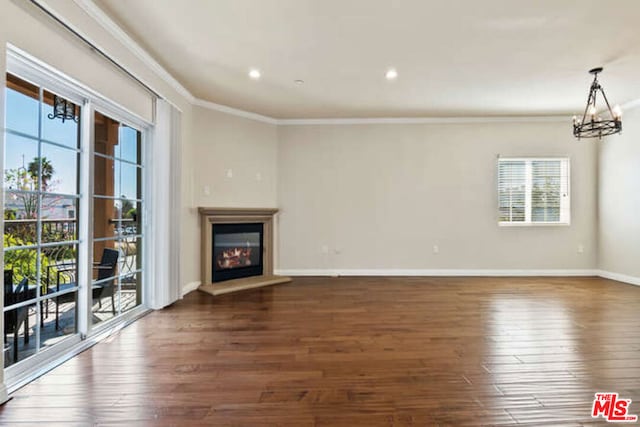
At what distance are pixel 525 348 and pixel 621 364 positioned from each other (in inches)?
23.6

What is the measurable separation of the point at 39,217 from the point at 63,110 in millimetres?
879

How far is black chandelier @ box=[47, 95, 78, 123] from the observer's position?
8.58 feet

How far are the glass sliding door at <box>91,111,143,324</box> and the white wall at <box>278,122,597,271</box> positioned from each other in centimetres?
254

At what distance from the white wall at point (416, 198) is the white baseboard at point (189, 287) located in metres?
1.52

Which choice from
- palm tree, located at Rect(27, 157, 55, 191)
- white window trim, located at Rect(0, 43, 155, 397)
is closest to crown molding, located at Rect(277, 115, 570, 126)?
white window trim, located at Rect(0, 43, 155, 397)

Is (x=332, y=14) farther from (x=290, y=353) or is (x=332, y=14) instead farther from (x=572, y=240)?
(x=572, y=240)

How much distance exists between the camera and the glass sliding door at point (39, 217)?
7.36 ft

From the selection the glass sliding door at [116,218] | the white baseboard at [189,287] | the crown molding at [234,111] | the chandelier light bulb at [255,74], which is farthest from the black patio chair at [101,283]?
the crown molding at [234,111]

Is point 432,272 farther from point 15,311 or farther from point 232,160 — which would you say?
point 15,311

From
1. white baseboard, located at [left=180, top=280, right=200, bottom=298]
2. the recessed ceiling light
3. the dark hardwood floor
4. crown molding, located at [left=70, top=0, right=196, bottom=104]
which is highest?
the recessed ceiling light

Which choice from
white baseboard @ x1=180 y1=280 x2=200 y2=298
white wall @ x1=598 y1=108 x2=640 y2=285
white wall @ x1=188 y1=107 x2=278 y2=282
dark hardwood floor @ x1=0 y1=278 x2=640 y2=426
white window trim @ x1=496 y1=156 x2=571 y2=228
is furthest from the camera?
white window trim @ x1=496 y1=156 x2=571 y2=228

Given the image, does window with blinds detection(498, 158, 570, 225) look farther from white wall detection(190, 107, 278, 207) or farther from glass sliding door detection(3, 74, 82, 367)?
glass sliding door detection(3, 74, 82, 367)

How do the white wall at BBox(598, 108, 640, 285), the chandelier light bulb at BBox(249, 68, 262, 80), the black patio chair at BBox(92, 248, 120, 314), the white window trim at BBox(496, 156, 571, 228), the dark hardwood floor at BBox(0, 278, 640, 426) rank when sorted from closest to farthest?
the dark hardwood floor at BBox(0, 278, 640, 426)
the black patio chair at BBox(92, 248, 120, 314)
the chandelier light bulb at BBox(249, 68, 262, 80)
the white wall at BBox(598, 108, 640, 285)
the white window trim at BBox(496, 156, 571, 228)

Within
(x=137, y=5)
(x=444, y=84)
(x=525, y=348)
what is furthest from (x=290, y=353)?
(x=444, y=84)
